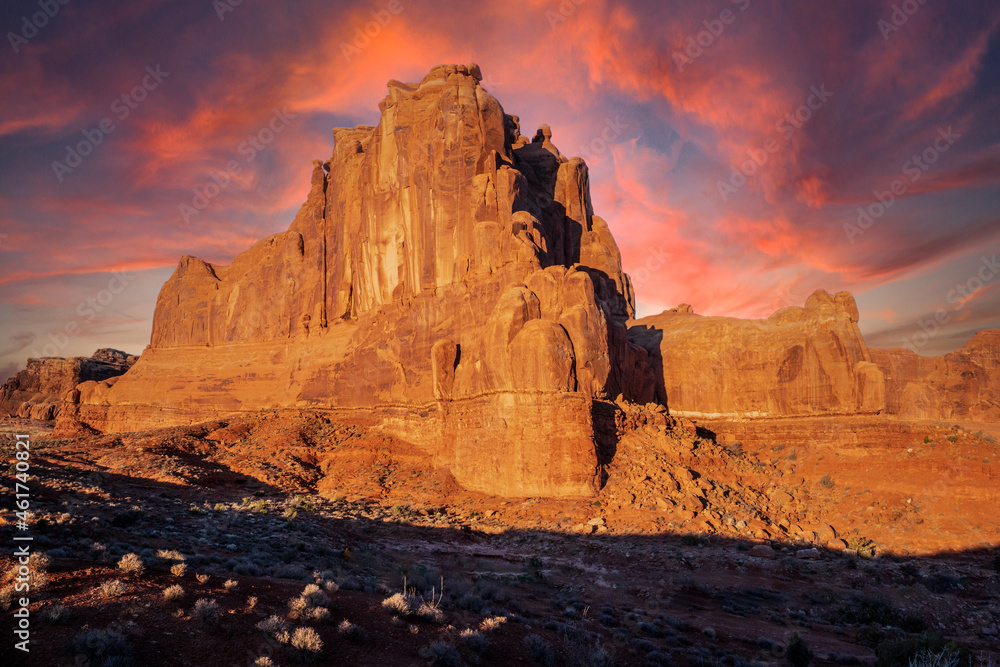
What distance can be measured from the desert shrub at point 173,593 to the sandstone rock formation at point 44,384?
312 ft

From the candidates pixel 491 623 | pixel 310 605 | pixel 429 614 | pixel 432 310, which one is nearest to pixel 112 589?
pixel 310 605

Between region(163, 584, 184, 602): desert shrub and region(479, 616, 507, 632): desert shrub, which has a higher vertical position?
region(163, 584, 184, 602): desert shrub

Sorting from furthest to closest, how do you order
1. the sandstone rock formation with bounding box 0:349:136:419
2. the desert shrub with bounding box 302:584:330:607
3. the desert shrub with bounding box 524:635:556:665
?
1. the sandstone rock formation with bounding box 0:349:136:419
2. the desert shrub with bounding box 302:584:330:607
3. the desert shrub with bounding box 524:635:556:665

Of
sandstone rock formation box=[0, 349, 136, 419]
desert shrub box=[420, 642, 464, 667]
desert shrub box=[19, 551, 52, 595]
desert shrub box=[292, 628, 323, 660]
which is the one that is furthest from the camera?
sandstone rock formation box=[0, 349, 136, 419]

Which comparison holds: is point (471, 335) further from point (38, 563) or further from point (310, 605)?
point (38, 563)

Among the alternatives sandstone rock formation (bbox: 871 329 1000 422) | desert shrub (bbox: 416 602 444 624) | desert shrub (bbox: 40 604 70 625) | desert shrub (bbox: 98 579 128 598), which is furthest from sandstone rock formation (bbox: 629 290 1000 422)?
desert shrub (bbox: 40 604 70 625)

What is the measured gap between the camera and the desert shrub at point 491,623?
11.4 meters

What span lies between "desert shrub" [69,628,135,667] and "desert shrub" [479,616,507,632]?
21.0 ft

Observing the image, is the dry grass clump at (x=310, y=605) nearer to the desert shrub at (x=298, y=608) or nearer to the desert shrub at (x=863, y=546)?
the desert shrub at (x=298, y=608)

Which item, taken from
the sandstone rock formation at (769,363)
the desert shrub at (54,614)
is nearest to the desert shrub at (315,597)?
the desert shrub at (54,614)

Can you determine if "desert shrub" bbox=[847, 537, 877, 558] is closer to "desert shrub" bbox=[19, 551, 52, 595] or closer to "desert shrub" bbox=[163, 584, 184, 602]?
"desert shrub" bbox=[163, 584, 184, 602]

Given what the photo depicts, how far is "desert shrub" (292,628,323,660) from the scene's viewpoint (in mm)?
8430

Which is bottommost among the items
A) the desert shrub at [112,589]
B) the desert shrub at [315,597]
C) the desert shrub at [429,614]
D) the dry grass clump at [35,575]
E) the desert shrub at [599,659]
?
the desert shrub at [599,659]

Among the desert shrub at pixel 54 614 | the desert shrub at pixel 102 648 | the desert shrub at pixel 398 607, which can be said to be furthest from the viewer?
the desert shrub at pixel 398 607
